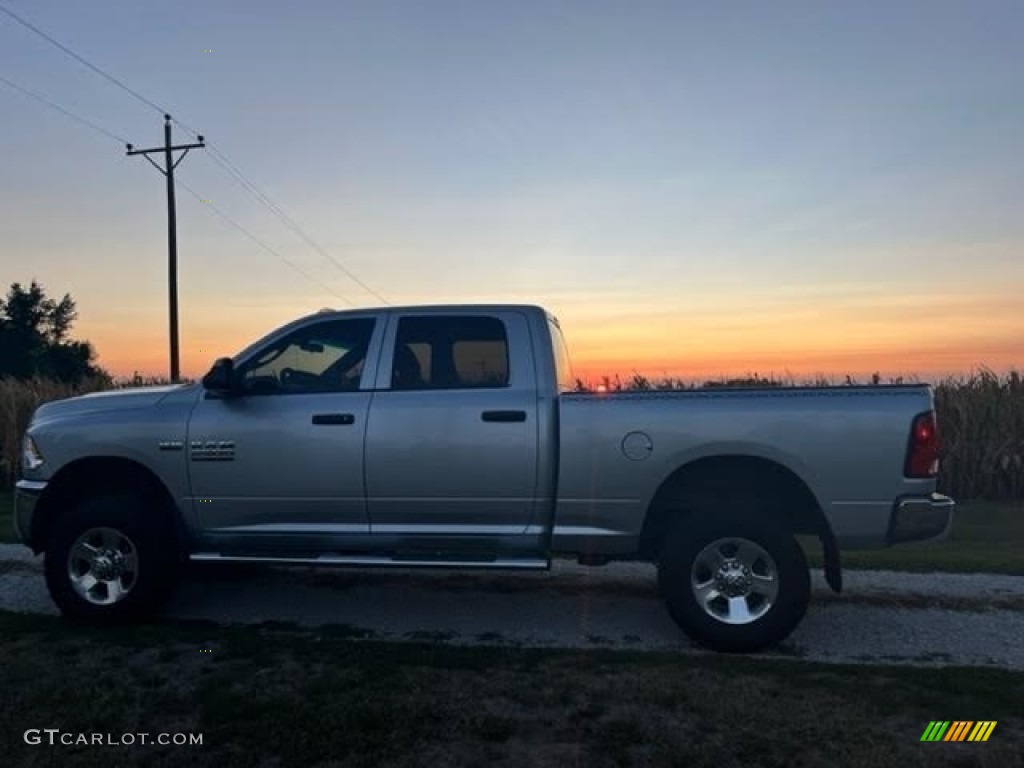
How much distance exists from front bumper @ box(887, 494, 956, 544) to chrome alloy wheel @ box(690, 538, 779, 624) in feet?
2.61

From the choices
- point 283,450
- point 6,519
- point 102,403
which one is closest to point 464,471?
point 283,450

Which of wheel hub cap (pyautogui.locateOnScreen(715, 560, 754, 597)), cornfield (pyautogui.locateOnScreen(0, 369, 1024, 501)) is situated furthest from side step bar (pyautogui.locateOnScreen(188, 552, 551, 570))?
cornfield (pyautogui.locateOnScreen(0, 369, 1024, 501))

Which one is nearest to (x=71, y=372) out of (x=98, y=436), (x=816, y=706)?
(x=98, y=436)

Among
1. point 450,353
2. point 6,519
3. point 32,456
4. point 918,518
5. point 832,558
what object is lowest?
point 6,519

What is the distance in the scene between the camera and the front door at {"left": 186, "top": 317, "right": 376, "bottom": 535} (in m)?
5.66

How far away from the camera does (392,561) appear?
555cm

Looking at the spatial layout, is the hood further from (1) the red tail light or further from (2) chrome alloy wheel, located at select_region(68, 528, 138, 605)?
(1) the red tail light

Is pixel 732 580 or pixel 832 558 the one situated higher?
pixel 832 558

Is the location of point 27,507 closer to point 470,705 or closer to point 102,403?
point 102,403

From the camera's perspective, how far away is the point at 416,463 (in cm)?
557

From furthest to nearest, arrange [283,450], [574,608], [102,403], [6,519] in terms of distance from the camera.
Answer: [6,519]
[574,608]
[102,403]
[283,450]

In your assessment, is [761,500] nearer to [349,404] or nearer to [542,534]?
[542,534]

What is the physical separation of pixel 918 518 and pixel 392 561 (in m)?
3.27

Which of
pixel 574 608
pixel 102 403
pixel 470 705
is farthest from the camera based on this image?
pixel 574 608
